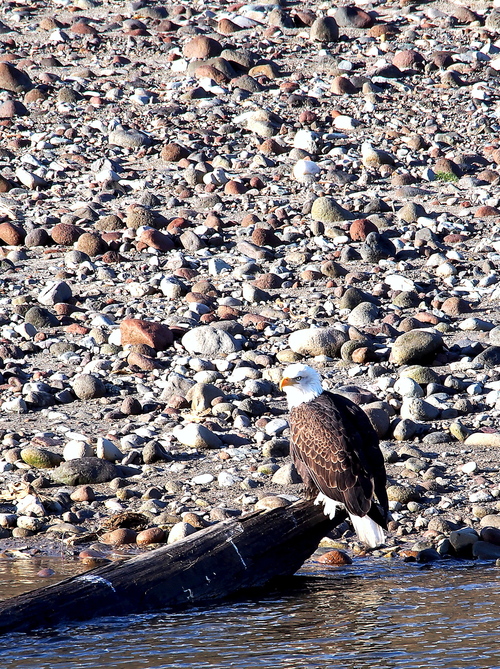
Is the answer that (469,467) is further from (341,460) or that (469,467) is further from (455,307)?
(455,307)

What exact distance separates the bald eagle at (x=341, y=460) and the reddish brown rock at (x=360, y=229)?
16.7 ft

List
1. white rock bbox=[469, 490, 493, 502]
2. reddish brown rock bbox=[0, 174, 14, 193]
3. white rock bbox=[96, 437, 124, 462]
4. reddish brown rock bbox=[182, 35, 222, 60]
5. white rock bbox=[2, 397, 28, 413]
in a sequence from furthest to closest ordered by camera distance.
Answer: reddish brown rock bbox=[182, 35, 222, 60] < reddish brown rock bbox=[0, 174, 14, 193] < white rock bbox=[2, 397, 28, 413] < white rock bbox=[96, 437, 124, 462] < white rock bbox=[469, 490, 493, 502]

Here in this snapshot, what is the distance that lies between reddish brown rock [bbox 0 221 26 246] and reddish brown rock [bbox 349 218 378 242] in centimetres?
365

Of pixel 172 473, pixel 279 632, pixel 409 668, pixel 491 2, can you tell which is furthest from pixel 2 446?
pixel 491 2

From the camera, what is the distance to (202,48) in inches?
630

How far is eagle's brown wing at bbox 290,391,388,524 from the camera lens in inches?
238

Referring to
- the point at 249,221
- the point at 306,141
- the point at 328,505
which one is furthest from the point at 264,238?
the point at 328,505

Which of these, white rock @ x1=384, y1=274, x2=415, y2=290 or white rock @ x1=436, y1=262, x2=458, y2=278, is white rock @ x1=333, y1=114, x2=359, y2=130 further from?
white rock @ x1=384, y1=274, x2=415, y2=290

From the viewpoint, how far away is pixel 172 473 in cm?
766

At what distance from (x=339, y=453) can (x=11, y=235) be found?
6.55 metres

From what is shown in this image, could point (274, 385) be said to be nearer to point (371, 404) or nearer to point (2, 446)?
point (371, 404)

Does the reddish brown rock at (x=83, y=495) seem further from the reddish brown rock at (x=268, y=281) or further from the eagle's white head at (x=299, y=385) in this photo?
the reddish brown rock at (x=268, y=281)

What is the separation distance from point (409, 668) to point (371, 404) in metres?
3.32

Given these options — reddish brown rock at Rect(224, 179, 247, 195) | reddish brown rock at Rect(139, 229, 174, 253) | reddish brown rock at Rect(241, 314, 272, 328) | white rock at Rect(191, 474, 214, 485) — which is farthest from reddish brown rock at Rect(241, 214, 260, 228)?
white rock at Rect(191, 474, 214, 485)
